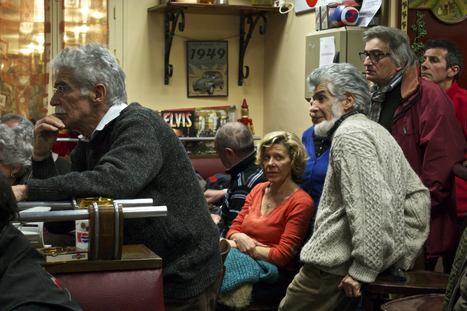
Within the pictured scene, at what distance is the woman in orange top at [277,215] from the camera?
2572mm

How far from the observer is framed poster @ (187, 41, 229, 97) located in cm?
499

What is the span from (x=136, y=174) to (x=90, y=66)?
16.5 inches

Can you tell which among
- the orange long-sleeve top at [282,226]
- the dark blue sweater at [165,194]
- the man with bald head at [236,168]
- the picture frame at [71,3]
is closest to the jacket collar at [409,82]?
the orange long-sleeve top at [282,226]

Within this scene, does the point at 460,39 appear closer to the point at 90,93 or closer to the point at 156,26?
the point at 156,26

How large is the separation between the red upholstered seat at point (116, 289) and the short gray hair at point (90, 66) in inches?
23.6

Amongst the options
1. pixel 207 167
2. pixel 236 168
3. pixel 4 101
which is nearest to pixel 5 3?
pixel 4 101

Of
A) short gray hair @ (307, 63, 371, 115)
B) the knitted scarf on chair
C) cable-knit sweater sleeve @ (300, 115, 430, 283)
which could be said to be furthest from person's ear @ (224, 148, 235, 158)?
cable-knit sweater sleeve @ (300, 115, 430, 283)

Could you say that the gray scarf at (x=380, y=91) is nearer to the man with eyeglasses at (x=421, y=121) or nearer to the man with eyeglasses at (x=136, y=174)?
the man with eyeglasses at (x=421, y=121)

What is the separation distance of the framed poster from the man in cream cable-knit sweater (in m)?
3.01

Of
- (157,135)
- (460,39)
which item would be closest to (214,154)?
(460,39)

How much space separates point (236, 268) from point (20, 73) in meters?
2.83

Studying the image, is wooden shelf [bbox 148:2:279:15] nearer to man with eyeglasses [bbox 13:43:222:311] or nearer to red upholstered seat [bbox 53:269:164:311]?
man with eyeglasses [bbox 13:43:222:311]

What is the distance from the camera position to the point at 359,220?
1846mm

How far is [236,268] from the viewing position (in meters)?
2.54
